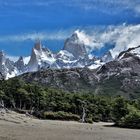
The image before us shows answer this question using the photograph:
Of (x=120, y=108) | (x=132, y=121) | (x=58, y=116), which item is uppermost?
(x=120, y=108)

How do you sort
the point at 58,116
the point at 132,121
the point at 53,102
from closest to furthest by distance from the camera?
the point at 132,121, the point at 58,116, the point at 53,102

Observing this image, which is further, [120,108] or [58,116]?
[58,116]

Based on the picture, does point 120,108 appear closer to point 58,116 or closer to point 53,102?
point 58,116

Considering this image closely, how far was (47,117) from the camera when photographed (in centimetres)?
13025

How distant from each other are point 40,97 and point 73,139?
316 ft

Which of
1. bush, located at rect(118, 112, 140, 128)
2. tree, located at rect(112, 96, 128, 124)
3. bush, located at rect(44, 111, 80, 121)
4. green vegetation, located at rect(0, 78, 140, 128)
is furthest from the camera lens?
green vegetation, located at rect(0, 78, 140, 128)

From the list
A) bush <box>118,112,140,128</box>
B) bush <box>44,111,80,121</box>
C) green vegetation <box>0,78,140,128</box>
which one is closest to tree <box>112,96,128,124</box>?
bush <box>44,111,80,121</box>

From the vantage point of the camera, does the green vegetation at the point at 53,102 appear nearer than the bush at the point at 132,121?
No

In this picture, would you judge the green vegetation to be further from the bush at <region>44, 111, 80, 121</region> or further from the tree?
→ the tree

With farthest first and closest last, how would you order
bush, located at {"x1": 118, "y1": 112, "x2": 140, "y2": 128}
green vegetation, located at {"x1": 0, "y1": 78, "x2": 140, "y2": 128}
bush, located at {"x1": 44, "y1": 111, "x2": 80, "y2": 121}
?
green vegetation, located at {"x1": 0, "y1": 78, "x2": 140, "y2": 128}
bush, located at {"x1": 44, "y1": 111, "x2": 80, "y2": 121}
bush, located at {"x1": 118, "y1": 112, "x2": 140, "y2": 128}

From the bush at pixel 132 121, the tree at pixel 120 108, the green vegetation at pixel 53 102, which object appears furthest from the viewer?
the green vegetation at pixel 53 102

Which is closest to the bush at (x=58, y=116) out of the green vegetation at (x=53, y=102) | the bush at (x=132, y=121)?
the green vegetation at (x=53, y=102)

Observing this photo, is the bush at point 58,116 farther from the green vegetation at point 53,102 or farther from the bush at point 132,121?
the bush at point 132,121

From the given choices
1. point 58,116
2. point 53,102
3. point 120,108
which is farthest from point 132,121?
point 53,102
